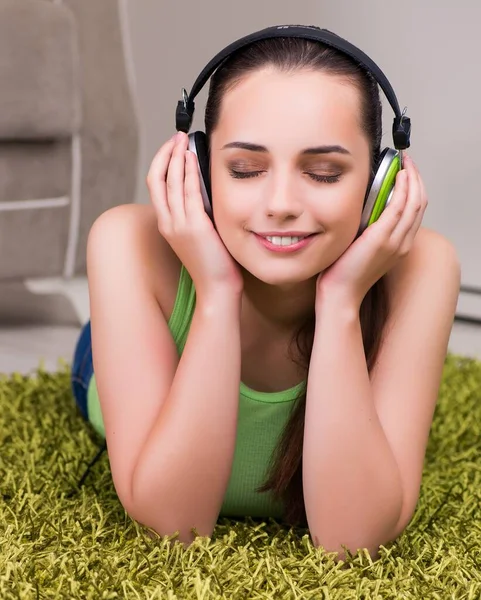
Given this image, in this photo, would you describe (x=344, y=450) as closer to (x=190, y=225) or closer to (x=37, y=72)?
(x=190, y=225)

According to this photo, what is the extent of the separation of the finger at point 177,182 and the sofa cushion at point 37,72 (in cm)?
137

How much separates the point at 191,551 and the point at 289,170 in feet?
1.41

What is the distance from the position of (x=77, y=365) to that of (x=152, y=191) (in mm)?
660

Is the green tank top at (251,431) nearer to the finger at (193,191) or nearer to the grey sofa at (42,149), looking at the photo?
the finger at (193,191)

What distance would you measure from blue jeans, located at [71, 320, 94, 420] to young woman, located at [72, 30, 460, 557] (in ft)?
1.65

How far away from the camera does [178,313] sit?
1205mm

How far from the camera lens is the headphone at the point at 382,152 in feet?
3.55

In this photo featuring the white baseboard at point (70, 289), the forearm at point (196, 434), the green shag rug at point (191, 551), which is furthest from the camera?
the white baseboard at point (70, 289)

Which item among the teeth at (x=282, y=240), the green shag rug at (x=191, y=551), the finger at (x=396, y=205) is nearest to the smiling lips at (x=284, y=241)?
the teeth at (x=282, y=240)

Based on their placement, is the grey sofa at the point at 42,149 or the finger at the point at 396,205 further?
the grey sofa at the point at 42,149

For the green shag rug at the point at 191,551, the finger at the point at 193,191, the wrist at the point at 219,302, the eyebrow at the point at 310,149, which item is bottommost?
the green shag rug at the point at 191,551

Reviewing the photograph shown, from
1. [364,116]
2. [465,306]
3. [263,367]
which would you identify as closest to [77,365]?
[263,367]

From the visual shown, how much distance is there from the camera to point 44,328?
2688 mm

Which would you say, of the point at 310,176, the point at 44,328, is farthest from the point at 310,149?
→ the point at 44,328
